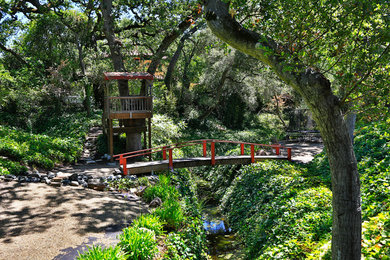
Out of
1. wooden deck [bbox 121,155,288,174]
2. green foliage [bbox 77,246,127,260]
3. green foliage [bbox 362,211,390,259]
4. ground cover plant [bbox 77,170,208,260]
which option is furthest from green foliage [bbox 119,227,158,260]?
wooden deck [bbox 121,155,288,174]

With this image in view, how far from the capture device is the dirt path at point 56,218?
16.0ft

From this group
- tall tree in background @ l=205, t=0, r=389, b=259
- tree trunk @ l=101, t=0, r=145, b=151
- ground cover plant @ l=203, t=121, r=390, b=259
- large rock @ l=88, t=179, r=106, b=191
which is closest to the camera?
tall tree in background @ l=205, t=0, r=389, b=259

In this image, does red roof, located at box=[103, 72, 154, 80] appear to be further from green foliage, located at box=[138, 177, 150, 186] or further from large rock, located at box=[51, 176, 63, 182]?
green foliage, located at box=[138, 177, 150, 186]

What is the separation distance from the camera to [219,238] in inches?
337

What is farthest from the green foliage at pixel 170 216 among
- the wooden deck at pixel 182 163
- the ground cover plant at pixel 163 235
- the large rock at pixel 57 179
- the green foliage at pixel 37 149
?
the green foliage at pixel 37 149

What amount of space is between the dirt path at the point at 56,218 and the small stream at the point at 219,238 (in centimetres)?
238

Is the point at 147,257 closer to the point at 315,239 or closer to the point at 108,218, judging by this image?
the point at 108,218

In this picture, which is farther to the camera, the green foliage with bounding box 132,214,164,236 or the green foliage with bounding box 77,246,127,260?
the green foliage with bounding box 132,214,164,236

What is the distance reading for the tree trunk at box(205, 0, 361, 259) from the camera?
3.65 metres

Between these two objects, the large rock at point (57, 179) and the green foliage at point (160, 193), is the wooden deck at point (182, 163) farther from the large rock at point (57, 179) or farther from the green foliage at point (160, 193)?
the large rock at point (57, 179)

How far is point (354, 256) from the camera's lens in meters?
3.90

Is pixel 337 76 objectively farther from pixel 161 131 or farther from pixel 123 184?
pixel 161 131

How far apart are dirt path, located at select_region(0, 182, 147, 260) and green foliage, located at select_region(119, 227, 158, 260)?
49 cm

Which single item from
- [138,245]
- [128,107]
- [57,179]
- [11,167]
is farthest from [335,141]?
[128,107]
